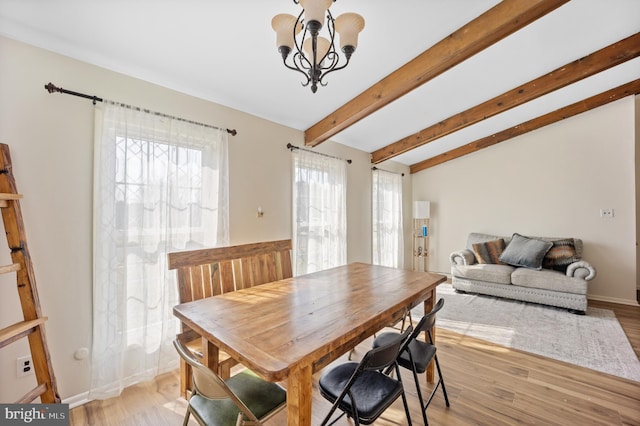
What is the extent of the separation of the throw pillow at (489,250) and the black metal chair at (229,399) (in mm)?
4282

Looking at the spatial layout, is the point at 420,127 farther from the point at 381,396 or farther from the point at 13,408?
the point at 13,408

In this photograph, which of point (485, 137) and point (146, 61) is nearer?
point (146, 61)

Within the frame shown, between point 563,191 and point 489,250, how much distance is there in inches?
57.7

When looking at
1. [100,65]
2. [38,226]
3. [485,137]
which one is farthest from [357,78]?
[485,137]

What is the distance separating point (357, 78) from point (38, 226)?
261 cm

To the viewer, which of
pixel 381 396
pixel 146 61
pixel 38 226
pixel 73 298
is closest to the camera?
pixel 381 396

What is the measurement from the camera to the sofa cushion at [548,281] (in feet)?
11.2

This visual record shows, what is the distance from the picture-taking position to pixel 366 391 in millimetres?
1343

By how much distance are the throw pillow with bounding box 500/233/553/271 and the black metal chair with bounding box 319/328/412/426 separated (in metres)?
3.63

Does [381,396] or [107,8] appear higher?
[107,8]

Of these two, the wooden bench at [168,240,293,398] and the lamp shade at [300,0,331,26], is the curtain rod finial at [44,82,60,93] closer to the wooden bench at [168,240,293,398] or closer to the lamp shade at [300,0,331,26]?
the wooden bench at [168,240,293,398]

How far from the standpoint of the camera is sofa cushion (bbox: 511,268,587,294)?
134 inches

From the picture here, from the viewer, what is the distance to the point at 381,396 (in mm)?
1298

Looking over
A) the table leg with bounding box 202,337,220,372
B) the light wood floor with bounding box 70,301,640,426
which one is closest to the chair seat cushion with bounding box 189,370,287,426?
the table leg with bounding box 202,337,220,372
